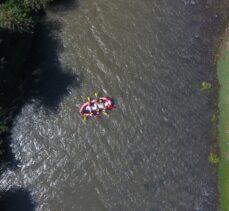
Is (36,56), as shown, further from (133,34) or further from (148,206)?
(148,206)

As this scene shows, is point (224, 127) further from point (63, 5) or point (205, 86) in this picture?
point (63, 5)

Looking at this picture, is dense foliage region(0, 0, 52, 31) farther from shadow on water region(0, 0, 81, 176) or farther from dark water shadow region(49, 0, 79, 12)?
shadow on water region(0, 0, 81, 176)

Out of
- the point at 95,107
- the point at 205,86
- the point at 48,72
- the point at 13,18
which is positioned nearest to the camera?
the point at 13,18

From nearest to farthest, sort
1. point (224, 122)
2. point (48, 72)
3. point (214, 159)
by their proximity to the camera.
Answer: point (214, 159)
point (224, 122)
point (48, 72)

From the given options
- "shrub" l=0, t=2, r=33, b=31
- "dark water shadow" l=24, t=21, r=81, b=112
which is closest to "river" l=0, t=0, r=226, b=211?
"dark water shadow" l=24, t=21, r=81, b=112

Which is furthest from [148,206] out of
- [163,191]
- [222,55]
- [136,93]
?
[222,55]

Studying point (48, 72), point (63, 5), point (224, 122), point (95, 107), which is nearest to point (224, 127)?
point (224, 122)

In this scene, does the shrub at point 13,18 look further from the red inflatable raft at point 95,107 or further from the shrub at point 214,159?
the shrub at point 214,159
